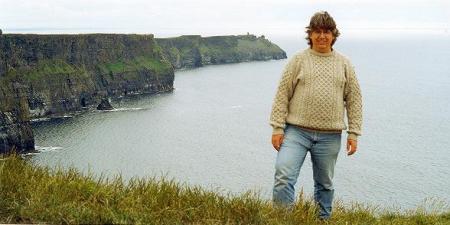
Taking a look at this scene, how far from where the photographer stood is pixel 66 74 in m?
124

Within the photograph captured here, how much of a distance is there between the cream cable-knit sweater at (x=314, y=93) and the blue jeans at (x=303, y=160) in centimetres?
13

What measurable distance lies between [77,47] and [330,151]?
440ft

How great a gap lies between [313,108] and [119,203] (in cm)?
260

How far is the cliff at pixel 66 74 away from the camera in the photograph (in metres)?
87.0

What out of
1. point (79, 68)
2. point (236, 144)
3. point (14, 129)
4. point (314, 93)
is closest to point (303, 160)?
point (314, 93)

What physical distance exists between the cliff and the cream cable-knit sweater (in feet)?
236

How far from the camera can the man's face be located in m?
7.18

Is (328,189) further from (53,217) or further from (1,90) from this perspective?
(1,90)

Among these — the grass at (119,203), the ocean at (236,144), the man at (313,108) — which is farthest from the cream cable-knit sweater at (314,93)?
the ocean at (236,144)

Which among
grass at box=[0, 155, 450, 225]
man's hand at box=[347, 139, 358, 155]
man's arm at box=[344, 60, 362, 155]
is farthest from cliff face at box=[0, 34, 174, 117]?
man's hand at box=[347, 139, 358, 155]

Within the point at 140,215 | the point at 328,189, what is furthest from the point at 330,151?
the point at 140,215

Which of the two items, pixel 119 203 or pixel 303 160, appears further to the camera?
pixel 303 160

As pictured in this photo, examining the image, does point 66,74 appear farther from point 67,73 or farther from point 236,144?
point 236,144

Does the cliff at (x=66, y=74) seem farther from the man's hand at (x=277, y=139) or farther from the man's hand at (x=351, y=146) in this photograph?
the man's hand at (x=351, y=146)
